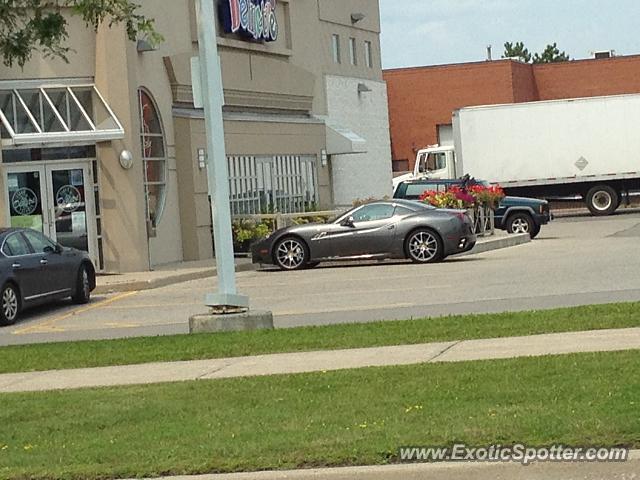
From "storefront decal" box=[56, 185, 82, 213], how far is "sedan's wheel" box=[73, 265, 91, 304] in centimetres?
562

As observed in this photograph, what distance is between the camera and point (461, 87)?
6669 cm

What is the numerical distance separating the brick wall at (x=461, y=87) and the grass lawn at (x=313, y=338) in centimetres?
5112

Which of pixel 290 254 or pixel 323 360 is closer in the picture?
pixel 323 360

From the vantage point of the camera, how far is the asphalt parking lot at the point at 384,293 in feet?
61.8

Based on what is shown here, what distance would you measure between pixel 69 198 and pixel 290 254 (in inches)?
198

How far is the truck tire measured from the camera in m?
49.2

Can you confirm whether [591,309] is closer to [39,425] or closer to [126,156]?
[39,425]

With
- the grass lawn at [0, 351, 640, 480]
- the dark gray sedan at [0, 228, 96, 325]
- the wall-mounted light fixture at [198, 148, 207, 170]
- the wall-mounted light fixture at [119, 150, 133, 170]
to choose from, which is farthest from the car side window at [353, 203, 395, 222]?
the grass lawn at [0, 351, 640, 480]

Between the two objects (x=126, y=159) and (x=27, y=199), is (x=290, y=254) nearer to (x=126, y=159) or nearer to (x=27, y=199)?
(x=126, y=159)

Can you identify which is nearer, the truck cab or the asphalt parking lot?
the asphalt parking lot

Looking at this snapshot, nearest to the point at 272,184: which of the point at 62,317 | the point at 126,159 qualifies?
the point at 126,159

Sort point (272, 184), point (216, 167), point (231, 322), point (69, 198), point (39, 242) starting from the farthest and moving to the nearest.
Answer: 1. point (272, 184)
2. point (69, 198)
3. point (39, 242)
4. point (216, 167)
5. point (231, 322)

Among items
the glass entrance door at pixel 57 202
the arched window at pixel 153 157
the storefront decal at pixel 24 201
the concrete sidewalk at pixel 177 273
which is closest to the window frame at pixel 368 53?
the concrete sidewalk at pixel 177 273

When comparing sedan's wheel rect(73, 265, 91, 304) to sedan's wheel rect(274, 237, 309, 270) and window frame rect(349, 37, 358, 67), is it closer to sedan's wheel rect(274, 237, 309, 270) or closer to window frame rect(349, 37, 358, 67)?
sedan's wheel rect(274, 237, 309, 270)
